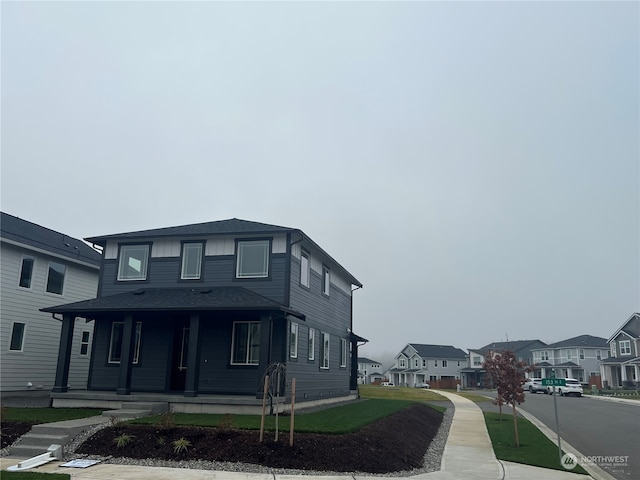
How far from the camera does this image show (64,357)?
17391mm

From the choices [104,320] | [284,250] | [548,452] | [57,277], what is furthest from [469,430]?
[57,277]

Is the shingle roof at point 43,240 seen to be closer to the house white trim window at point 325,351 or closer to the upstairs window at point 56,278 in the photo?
the upstairs window at point 56,278

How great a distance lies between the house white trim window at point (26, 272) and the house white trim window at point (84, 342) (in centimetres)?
398

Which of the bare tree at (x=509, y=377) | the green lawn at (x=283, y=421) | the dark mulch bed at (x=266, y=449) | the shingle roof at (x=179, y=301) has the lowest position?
the dark mulch bed at (x=266, y=449)

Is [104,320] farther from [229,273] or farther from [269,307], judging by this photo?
[269,307]

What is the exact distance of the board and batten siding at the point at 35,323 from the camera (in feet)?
65.5

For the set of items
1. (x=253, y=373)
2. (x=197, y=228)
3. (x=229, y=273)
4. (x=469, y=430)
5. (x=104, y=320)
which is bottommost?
(x=469, y=430)

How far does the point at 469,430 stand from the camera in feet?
60.1

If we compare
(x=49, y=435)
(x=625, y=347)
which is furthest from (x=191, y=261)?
(x=625, y=347)

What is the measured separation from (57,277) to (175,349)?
8.29 metres

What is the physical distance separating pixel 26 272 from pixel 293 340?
37.8 feet

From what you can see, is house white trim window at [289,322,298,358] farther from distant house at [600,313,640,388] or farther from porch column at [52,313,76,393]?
distant house at [600,313,640,388]

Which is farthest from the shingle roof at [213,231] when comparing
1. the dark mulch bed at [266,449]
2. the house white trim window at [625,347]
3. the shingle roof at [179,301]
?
the house white trim window at [625,347]

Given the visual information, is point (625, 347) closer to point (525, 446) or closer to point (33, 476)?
point (525, 446)
